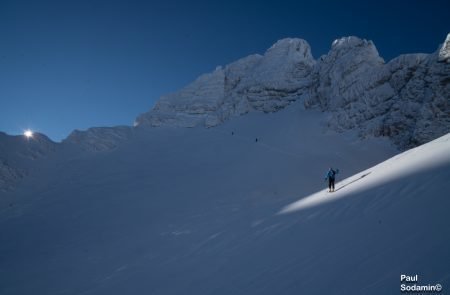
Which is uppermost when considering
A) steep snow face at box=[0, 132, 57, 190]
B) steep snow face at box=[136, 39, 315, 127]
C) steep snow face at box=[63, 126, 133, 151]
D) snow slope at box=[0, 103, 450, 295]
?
steep snow face at box=[136, 39, 315, 127]

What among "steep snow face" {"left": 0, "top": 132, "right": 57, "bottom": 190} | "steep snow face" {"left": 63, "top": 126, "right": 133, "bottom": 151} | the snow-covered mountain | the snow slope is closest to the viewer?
the snow slope

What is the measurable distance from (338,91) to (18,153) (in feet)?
120

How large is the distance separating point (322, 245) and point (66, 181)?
26.6 m

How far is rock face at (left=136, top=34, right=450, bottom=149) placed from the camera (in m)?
26.7

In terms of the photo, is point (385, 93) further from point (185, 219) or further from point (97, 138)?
point (97, 138)

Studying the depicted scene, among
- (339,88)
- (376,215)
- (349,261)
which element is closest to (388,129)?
(339,88)

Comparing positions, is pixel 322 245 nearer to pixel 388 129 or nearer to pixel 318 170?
pixel 318 170

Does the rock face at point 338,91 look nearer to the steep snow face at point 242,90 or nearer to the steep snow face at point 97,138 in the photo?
the steep snow face at point 242,90

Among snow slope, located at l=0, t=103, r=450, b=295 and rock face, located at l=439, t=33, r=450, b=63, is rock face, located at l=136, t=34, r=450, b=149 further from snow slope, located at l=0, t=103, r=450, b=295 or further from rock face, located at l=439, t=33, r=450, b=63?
snow slope, located at l=0, t=103, r=450, b=295

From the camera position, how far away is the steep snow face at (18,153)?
1070 inches

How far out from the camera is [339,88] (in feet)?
121

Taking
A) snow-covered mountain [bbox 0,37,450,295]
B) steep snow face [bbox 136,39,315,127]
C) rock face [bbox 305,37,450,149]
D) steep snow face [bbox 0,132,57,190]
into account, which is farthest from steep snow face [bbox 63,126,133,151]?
rock face [bbox 305,37,450,149]

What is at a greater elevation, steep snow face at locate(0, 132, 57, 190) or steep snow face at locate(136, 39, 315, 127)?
steep snow face at locate(136, 39, 315, 127)

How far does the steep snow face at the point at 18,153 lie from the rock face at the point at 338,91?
59.1 feet
